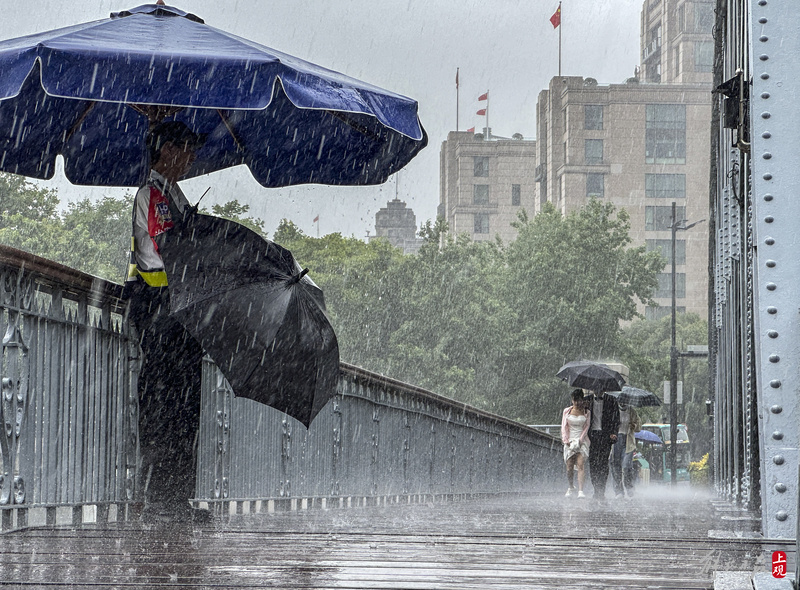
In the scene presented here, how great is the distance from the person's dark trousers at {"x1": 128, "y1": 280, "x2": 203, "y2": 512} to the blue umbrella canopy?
112 cm

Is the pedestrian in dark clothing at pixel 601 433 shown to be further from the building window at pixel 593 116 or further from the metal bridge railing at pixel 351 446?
the building window at pixel 593 116

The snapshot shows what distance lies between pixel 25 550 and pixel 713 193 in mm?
13909

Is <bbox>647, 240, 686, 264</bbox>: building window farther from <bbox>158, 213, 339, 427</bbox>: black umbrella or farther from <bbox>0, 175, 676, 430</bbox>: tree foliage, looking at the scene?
<bbox>158, 213, 339, 427</bbox>: black umbrella

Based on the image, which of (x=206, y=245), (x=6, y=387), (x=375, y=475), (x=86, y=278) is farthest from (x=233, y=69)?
(x=375, y=475)

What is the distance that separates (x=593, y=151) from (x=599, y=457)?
87.9 m

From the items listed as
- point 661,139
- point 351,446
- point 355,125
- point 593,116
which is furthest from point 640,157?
point 355,125

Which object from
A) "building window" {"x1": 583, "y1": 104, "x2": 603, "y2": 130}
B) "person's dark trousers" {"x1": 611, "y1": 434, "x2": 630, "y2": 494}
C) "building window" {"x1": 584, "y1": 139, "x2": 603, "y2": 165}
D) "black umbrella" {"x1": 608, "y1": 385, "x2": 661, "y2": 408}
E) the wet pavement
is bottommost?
"person's dark trousers" {"x1": 611, "y1": 434, "x2": 630, "y2": 494}

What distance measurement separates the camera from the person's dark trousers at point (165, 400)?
6336 millimetres

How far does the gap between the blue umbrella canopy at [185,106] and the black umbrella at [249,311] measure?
74 cm

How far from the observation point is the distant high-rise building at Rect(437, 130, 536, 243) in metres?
127

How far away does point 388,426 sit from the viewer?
39.5 ft

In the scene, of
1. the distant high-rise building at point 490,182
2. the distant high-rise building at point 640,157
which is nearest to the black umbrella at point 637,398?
the distant high-rise building at point 640,157

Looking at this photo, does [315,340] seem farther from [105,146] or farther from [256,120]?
[105,146]

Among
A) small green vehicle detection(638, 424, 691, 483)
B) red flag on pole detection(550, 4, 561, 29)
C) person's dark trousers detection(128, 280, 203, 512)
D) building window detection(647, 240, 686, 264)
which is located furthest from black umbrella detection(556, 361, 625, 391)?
red flag on pole detection(550, 4, 561, 29)
